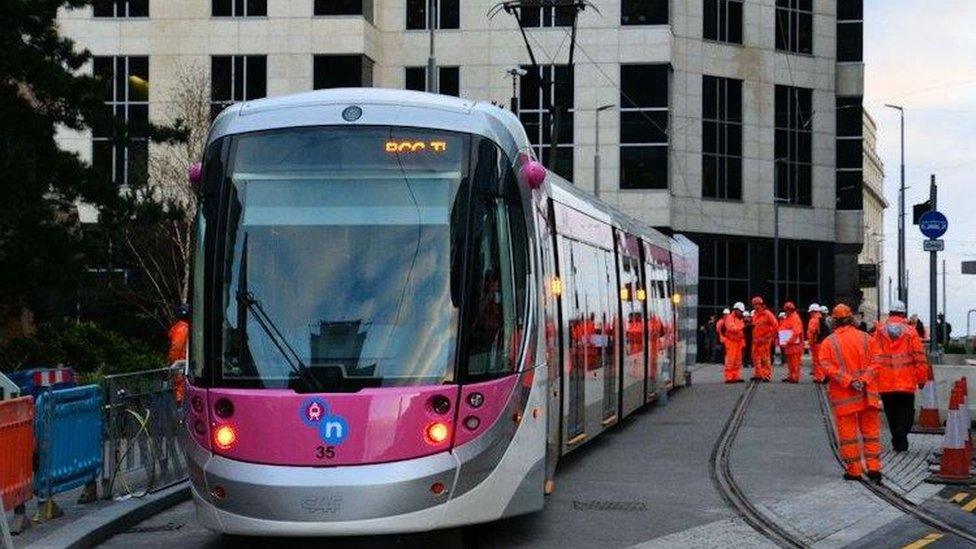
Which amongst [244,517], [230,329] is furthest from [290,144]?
[244,517]

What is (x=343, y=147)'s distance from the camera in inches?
449

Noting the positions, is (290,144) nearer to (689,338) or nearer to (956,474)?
(956,474)

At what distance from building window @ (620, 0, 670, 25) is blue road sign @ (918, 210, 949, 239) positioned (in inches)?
1037

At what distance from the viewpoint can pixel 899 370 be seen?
18.7m

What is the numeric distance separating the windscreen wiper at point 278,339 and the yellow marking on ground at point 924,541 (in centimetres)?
435

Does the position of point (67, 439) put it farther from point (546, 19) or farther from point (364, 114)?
point (546, 19)

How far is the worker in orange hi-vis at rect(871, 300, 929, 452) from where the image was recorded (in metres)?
18.7

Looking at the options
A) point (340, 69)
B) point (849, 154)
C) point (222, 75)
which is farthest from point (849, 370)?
point (849, 154)

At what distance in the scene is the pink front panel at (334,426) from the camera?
10648 mm

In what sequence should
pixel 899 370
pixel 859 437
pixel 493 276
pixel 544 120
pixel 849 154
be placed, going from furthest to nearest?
1. pixel 849 154
2. pixel 544 120
3. pixel 899 370
4. pixel 859 437
5. pixel 493 276

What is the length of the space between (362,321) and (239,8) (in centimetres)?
4469

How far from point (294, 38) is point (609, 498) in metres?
41.0

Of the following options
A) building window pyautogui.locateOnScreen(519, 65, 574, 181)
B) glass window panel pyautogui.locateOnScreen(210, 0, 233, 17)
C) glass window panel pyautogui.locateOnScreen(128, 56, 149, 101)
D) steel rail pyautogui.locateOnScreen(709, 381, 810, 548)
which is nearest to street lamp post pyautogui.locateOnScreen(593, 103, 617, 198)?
building window pyautogui.locateOnScreen(519, 65, 574, 181)

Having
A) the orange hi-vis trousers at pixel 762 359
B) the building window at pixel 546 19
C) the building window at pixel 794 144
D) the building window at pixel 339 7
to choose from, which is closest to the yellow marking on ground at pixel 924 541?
the orange hi-vis trousers at pixel 762 359
